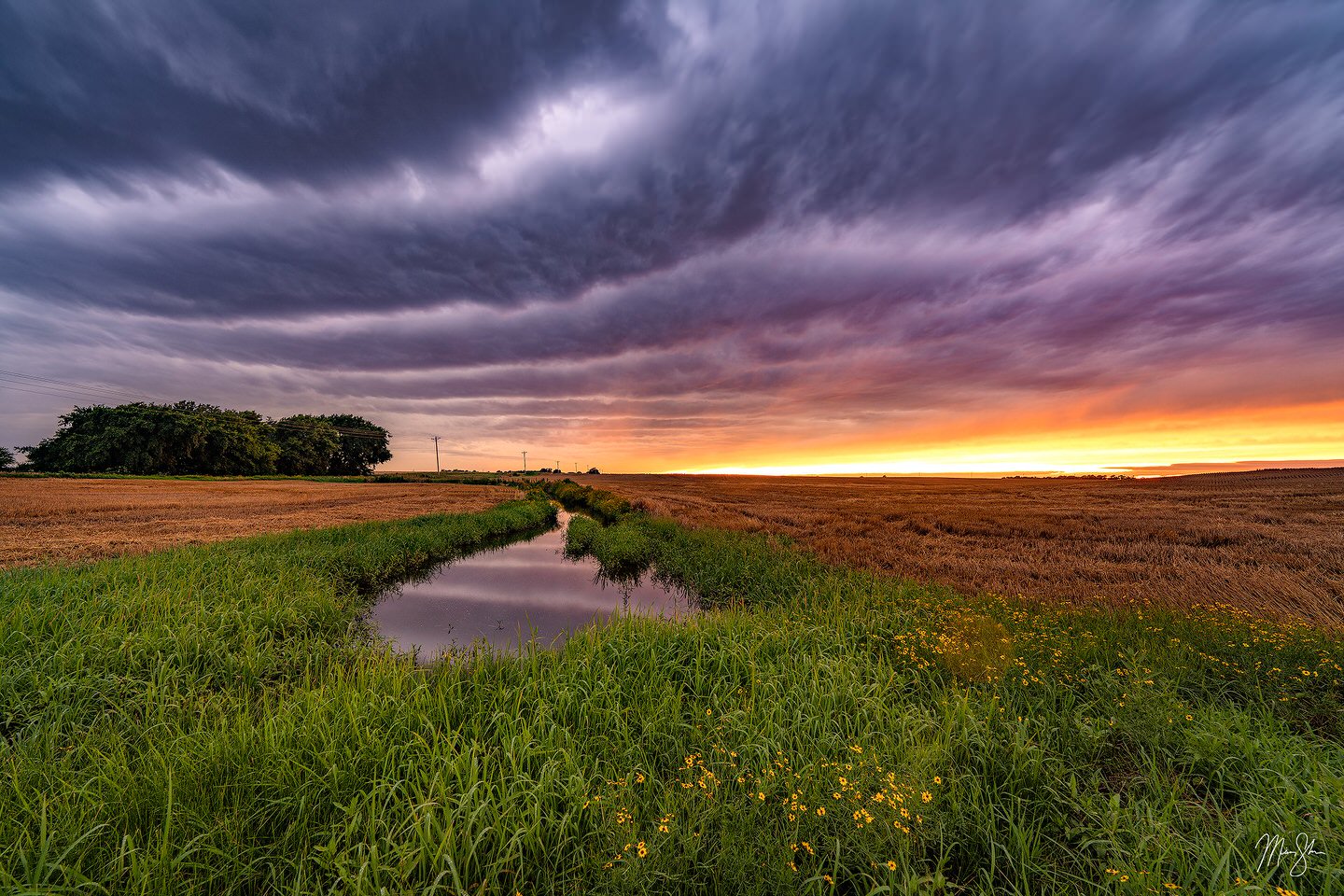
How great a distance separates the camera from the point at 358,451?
116 metres

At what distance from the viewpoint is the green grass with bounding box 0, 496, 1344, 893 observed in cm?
314

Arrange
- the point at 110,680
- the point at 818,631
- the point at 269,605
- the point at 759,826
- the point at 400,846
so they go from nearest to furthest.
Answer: the point at 400,846 → the point at 759,826 → the point at 110,680 → the point at 818,631 → the point at 269,605

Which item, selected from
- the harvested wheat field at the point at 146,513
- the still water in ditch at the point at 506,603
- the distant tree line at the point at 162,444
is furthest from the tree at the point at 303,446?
the still water in ditch at the point at 506,603

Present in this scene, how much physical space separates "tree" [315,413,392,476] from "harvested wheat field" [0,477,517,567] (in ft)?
222

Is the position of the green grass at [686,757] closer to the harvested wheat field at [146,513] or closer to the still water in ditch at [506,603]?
the still water in ditch at [506,603]

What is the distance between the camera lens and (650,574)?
18.3 m

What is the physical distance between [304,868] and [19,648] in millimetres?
8155

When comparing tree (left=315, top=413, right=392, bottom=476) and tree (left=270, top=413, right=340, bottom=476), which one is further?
tree (left=315, top=413, right=392, bottom=476)

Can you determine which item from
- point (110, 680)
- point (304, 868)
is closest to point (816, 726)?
point (304, 868)

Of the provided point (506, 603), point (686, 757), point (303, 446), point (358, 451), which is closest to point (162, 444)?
point (303, 446)

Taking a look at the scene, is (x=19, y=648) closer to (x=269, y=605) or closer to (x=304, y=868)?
(x=269, y=605)

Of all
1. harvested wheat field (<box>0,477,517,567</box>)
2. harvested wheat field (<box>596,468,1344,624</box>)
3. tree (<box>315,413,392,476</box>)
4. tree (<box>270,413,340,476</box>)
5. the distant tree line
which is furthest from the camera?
tree (<box>315,413,392,476</box>)

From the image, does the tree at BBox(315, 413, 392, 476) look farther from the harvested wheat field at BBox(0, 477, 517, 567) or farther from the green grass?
the green grass

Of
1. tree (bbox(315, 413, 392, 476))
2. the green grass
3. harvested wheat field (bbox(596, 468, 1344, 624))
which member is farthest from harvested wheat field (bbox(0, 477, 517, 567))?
tree (bbox(315, 413, 392, 476))
